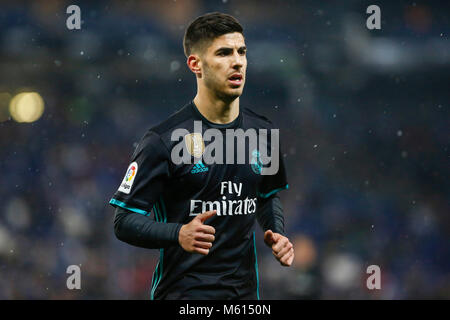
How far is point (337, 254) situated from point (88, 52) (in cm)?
616

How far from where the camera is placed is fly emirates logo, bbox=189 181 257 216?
10.2 ft

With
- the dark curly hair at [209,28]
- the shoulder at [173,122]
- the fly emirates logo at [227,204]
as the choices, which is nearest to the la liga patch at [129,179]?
the shoulder at [173,122]

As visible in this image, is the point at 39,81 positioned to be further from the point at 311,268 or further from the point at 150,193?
the point at 150,193

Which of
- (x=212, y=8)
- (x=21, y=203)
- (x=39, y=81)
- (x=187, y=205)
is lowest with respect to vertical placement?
(x=187, y=205)

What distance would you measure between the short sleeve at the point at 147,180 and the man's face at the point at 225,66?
0.48 m

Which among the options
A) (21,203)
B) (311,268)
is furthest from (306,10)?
(21,203)

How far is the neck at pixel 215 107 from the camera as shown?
10.5 ft

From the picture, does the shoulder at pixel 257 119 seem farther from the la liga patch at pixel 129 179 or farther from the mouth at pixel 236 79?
the la liga patch at pixel 129 179

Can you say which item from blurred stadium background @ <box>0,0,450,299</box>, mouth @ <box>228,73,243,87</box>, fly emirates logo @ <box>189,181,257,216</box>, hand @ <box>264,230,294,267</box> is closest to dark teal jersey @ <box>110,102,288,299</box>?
fly emirates logo @ <box>189,181,257,216</box>

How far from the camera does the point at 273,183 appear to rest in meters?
3.60

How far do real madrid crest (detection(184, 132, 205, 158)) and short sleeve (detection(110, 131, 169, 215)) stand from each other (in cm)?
15

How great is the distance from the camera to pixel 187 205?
3.11 m

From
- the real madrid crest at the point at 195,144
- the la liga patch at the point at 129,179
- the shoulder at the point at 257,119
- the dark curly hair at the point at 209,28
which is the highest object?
the dark curly hair at the point at 209,28

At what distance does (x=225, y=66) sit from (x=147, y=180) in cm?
80
